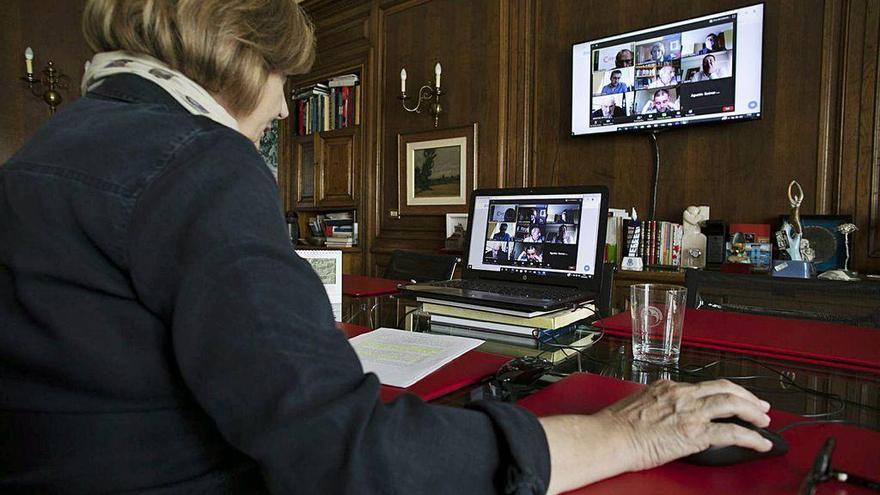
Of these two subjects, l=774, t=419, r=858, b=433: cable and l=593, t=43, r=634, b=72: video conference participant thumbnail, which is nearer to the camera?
l=774, t=419, r=858, b=433: cable

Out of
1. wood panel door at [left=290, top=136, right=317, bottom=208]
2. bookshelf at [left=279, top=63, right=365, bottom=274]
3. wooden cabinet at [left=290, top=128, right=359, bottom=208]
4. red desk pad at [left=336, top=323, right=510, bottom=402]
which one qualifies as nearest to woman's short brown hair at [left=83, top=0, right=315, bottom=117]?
red desk pad at [left=336, top=323, right=510, bottom=402]

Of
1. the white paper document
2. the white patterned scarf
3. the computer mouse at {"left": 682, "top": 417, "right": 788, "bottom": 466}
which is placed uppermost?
the white patterned scarf

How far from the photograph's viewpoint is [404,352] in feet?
3.00

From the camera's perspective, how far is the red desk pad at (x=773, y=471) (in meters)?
0.49

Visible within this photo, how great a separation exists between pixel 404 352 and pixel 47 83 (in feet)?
11.5

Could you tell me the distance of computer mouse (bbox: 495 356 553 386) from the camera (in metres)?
0.76

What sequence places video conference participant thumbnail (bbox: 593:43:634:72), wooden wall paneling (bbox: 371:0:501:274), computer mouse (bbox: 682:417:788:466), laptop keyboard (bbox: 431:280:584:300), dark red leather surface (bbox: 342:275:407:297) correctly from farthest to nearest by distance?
1. wooden wall paneling (bbox: 371:0:501:274)
2. video conference participant thumbnail (bbox: 593:43:634:72)
3. dark red leather surface (bbox: 342:275:407:297)
4. laptop keyboard (bbox: 431:280:584:300)
5. computer mouse (bbox: 682:417:788:466)

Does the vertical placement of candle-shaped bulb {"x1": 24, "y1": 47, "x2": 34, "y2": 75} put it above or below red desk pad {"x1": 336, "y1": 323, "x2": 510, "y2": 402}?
above

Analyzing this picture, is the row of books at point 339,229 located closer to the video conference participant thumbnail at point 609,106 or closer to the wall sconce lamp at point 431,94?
the wall sconce lamp at point 431,94

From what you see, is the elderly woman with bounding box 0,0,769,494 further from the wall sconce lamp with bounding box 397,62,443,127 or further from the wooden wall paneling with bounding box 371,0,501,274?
the wall sconce lamp with bounding box 397,62,443,127

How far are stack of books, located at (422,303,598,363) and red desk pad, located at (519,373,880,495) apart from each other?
13.8 inches

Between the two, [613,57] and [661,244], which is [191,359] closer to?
[661,244]

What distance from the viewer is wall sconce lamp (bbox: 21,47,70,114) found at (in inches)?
125

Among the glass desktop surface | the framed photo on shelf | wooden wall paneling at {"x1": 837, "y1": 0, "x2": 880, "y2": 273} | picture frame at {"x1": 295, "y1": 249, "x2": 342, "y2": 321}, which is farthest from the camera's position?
the framed photo on shelf
